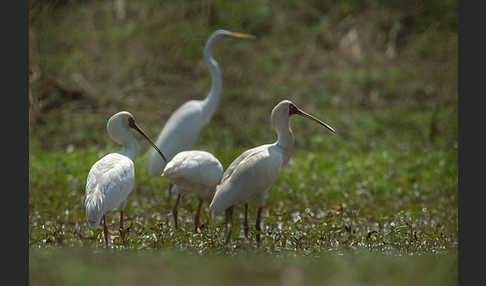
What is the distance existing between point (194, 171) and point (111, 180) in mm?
888

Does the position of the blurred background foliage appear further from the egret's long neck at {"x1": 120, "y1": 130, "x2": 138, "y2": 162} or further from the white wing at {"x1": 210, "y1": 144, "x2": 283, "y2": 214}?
the white wing at {"x1": 210, "y1": 144, "x2": 283, "y2": 214}

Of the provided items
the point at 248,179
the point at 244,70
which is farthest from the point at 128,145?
the point at 244,70

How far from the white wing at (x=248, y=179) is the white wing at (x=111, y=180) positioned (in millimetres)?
714

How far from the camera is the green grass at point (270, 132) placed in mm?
4094

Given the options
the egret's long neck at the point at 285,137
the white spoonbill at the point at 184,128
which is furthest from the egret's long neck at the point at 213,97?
the egret's long neck at the point at 285,137

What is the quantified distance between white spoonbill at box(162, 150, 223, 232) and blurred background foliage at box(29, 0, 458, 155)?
136 inches

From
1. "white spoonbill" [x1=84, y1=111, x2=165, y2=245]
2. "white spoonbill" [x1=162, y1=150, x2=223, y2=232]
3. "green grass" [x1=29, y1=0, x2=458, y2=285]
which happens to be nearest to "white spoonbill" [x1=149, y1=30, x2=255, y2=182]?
"green grass" [x1=29, y1=0, x2=458, y2=285]

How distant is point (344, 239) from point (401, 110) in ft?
22.4

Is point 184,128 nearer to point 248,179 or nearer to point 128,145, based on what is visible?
point 128,145

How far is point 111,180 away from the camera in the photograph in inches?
200

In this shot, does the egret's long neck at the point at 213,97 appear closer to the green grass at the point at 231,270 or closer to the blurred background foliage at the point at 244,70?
the blurred background foliage at the point at 244,70

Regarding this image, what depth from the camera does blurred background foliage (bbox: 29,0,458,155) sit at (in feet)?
34.7

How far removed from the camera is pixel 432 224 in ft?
21.1

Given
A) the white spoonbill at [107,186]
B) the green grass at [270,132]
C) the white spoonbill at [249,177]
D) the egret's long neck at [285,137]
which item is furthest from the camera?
the egret's long neck at [285,137]
